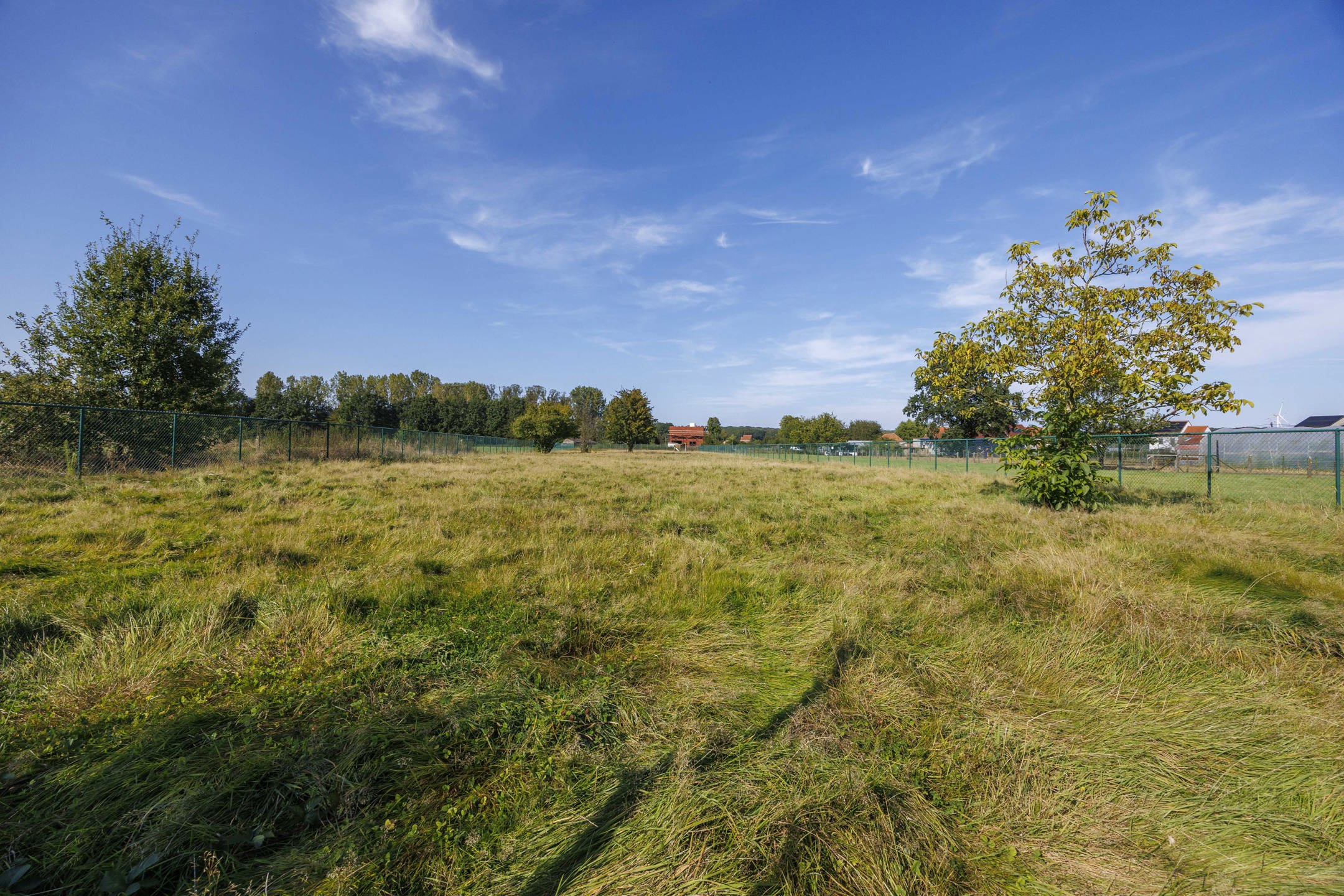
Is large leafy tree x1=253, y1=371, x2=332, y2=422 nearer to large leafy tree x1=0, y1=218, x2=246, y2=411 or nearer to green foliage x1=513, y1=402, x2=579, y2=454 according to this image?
green foliage x1=513, y1=402, x2=579, y2=454

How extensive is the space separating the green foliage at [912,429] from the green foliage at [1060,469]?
71851mm

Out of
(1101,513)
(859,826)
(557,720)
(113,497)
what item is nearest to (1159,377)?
(1101,513)

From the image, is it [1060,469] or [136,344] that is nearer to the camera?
[1060,469]

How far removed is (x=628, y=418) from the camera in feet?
224

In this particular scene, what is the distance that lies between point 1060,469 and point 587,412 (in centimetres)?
7642

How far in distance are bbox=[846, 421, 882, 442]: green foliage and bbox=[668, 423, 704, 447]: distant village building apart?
34705 mm

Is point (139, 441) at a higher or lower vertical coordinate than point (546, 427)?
lower

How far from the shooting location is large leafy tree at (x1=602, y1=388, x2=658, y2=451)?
6812 centimetres

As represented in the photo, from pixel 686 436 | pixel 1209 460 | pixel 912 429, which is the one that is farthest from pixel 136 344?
pixel 686 436

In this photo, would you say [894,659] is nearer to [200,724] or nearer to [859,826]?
[859,826]

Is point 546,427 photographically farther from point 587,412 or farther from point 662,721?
point 662,721

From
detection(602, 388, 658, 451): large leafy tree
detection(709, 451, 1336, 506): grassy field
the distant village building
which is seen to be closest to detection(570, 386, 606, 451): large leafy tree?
detection(602, 388, 658, 451): large leafy tree

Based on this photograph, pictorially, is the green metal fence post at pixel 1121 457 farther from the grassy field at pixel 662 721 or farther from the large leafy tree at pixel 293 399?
the large leafy tree at pixel 293 399

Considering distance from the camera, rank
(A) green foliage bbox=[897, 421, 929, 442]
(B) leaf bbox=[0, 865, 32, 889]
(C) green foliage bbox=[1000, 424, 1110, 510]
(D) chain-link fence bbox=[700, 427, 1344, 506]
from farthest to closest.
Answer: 1. (A) green foliage bbox=[897, 421, 929, 442]
2. (D) chain-link fence bbox=[700, 427, 1344, 506]
3. (C) green foliage bbox=[1000, 424, 1110, 510]
4. (B) leaf bbox=[0, 865, 32, 889]
